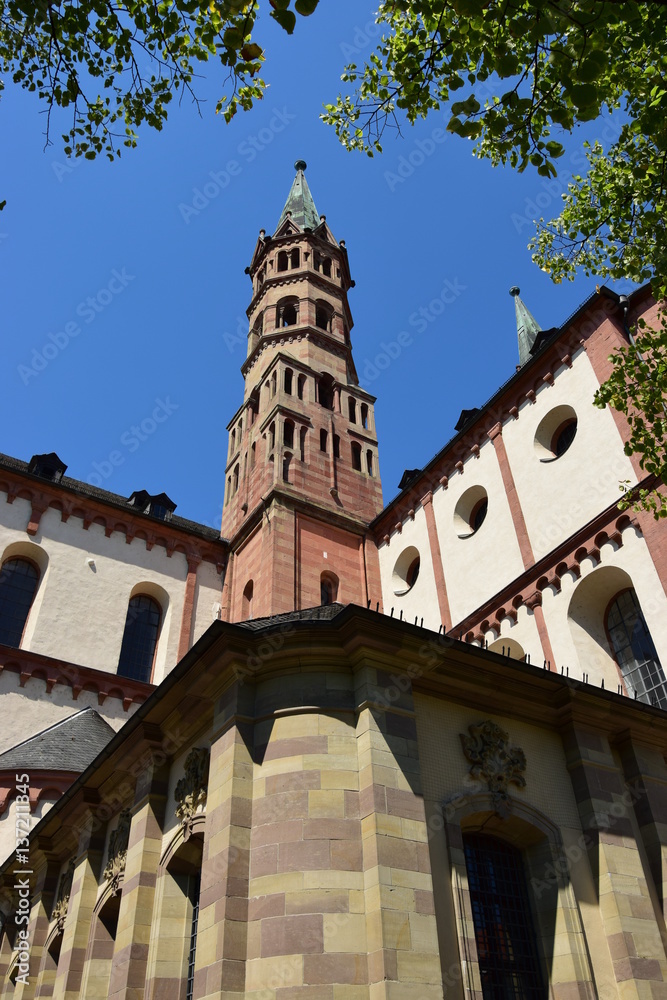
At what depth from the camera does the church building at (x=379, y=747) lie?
919 cm

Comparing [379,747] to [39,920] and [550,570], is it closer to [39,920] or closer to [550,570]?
[39,920]

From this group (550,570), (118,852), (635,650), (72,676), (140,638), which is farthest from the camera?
(140,638)

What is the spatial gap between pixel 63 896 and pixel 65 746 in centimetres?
594

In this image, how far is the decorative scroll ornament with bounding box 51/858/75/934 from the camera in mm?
14562

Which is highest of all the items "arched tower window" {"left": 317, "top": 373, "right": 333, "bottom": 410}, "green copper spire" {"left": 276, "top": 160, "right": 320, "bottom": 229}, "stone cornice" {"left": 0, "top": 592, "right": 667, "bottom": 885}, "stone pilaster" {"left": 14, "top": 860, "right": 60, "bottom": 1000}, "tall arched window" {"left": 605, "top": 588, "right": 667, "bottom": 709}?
"green copper spire" {"left": 276, "top": 160, "right": 320, "bottom": 229}

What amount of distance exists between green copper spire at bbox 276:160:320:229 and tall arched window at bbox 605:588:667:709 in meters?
27.7

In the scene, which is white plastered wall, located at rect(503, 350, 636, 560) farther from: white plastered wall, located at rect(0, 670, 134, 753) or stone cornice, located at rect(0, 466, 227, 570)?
white plastered wall, located at rect(0, 670, 134, 753)

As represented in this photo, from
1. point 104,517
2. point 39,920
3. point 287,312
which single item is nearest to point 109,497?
point 104,517

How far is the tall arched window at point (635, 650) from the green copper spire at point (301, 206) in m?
27.7

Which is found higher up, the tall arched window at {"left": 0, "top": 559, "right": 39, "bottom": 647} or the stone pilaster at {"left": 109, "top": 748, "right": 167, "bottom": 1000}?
the tall arched window at {"left": 0, "top": 559, "right": 39, "bottom": 647}

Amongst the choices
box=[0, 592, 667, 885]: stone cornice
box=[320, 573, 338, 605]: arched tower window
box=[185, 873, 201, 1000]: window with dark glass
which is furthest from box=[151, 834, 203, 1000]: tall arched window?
box=[320, 573, 338, 605]: arched tower window

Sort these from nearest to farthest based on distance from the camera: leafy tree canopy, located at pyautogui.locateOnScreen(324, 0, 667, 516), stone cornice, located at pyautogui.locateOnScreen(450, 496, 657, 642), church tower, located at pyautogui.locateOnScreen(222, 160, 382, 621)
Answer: leafy tree canopy, located at pyautogui.locateOnScreen(324, 0, 667, 516), stone cornice, located at pyautogui.locateOnScreen(450, 496, 657, 642), church tower, located at pyautogui.locateOnScreen(222, 160, 382, 621)

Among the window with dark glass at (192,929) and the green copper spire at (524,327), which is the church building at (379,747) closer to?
the window with dark glass at (192,929)

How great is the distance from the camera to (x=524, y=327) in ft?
124
